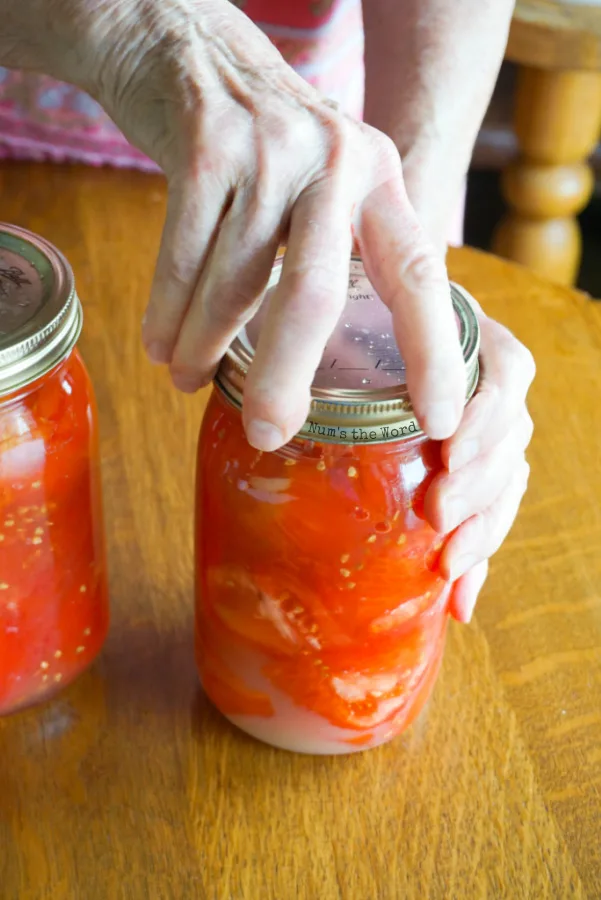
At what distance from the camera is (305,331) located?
0.43 m

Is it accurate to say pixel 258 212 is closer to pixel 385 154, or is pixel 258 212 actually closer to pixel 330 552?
pixel 385 154

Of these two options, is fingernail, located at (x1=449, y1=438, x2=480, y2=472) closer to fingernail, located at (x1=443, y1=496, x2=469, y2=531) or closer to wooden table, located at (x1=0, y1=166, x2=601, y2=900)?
fingernail, located at (x1=443, y1=496, x2=469, y2=531)

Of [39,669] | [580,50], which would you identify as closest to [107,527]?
[39,669]

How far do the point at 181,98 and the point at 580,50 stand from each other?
2.98 ft

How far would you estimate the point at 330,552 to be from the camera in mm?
516

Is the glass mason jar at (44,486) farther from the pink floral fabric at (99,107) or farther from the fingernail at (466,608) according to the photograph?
the pink floral fabric at (99,107)

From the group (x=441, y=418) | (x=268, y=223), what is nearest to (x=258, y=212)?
(x=268, y=223)

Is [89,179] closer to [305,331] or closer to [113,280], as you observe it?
[113,280]

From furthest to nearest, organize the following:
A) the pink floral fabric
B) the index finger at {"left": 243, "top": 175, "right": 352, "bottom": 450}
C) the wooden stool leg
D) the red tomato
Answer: the wooden stool leg
the pink floral fabric
the red tomato
the index finger at {"left": 243, "top": 175, "right": 352, "bottom": 450}

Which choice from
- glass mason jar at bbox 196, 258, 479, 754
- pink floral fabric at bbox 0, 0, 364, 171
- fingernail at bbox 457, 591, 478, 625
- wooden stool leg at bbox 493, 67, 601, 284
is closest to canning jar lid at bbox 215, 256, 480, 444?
glass mason jar at bbox 196, 258, 479, 754

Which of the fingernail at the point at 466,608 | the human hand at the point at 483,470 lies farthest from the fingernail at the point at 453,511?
the fingernail at the point at 466,608

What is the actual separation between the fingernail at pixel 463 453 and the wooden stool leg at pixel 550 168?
3.04ft

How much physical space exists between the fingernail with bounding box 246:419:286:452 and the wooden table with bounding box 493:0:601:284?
95cm

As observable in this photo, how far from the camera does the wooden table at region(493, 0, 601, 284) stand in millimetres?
1207
